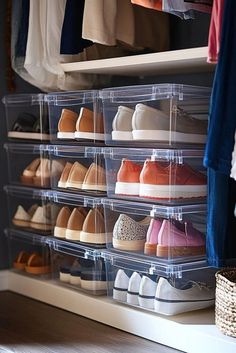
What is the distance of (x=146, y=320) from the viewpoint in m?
2.36

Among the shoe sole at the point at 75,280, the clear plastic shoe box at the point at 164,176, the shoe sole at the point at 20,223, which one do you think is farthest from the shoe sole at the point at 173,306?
the shoe sole at the point at 20,223

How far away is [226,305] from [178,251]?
305 mm

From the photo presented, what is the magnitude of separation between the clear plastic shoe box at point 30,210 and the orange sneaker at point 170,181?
2.24ft

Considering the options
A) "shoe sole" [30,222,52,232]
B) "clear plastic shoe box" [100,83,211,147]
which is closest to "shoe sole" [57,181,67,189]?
"shoe sole" [30,222,52,232]

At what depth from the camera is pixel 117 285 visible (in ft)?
8.14

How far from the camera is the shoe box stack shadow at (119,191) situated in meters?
2.29

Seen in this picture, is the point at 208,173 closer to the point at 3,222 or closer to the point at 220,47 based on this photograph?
the point at 220,47

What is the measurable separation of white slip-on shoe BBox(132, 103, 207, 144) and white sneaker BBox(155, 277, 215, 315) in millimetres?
487

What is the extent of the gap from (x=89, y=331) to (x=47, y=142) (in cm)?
87

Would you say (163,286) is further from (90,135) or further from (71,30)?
(71,30)

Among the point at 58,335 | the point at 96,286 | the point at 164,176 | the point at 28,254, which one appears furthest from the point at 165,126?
the point at 28,254

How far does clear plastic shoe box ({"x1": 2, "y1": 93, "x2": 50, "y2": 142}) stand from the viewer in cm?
290

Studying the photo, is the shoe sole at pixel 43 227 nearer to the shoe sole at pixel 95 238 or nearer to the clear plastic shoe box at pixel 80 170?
the clear plastic shoe box at pixel 80 170

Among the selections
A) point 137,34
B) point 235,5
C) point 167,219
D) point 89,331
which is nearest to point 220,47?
point 235,5
